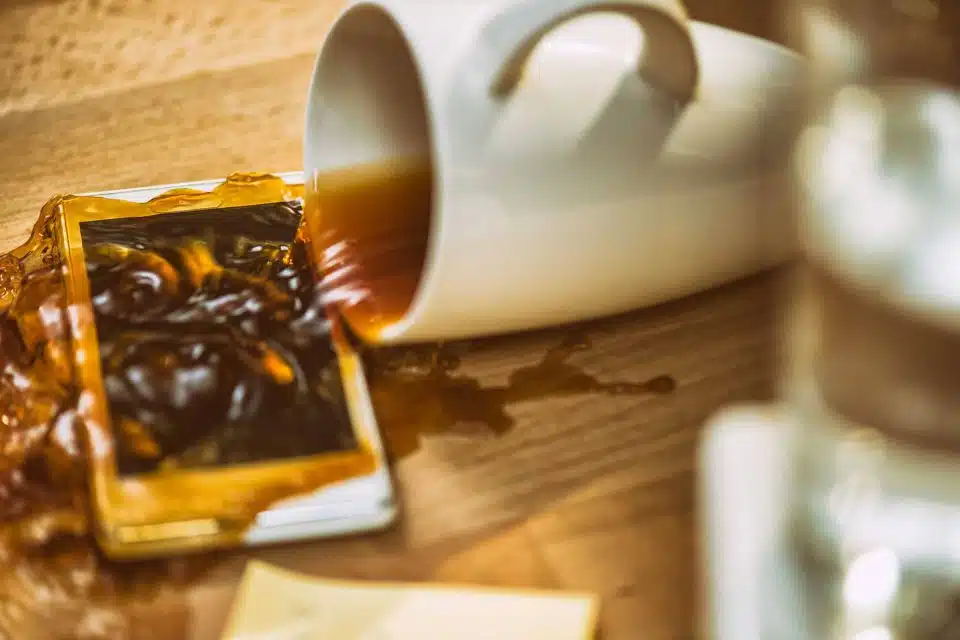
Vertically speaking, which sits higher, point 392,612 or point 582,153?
point 582,153

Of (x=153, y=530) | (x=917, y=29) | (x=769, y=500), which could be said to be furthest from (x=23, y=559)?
(x=917, y=29)

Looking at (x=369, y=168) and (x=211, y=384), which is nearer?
(x=211, y=384)

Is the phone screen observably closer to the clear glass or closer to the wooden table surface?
the wooden table surface

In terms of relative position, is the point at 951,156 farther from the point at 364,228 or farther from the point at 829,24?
the point at 364,228

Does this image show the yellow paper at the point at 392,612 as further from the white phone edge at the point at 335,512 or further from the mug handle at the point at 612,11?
the mug handle at the point at 612,11

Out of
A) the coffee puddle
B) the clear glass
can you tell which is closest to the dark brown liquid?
the coffee puddle

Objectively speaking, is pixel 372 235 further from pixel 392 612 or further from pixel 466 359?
pixel 392 612

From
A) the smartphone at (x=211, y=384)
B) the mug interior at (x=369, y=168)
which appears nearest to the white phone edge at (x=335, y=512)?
the smartphone at (x=211, y=384)

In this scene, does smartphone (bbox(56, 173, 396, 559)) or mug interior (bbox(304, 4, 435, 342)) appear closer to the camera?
smartphone (bbox(56, 173, 396, 559))

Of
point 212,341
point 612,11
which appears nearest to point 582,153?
point 612,11
